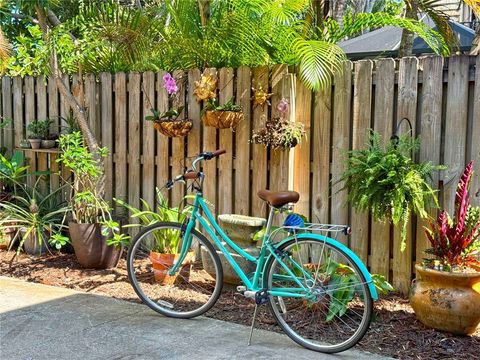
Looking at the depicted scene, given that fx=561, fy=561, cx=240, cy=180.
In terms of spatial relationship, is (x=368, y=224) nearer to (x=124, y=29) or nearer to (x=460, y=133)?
(x=460, y=133)

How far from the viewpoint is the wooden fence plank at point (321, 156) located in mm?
4652

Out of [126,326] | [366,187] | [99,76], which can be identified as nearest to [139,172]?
[99,76]

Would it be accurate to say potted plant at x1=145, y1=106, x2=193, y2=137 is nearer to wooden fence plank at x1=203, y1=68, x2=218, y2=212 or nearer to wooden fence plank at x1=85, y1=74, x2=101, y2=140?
wooden fence plank at x1=203, y1=68, x2=218, y2=212

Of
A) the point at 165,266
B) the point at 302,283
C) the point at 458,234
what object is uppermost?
the point at 458,234

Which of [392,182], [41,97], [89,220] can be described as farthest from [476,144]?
[41,97]

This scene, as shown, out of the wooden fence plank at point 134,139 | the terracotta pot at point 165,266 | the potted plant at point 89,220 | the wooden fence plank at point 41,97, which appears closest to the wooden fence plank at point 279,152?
the terracotta pot at point 165,266

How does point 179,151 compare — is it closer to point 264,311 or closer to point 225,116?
point 225,116

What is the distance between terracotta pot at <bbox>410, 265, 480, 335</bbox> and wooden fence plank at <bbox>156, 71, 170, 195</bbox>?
2.86 metres

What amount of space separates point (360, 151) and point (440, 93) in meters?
0.72

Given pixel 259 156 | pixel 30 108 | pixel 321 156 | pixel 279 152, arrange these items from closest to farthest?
pixel 321 156, pixel 279 152, pixel 259 156, pixel 30 108

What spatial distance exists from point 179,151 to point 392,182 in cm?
235

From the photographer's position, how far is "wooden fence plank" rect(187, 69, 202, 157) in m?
5.33

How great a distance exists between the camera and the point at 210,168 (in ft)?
17.6

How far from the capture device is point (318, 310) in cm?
379
